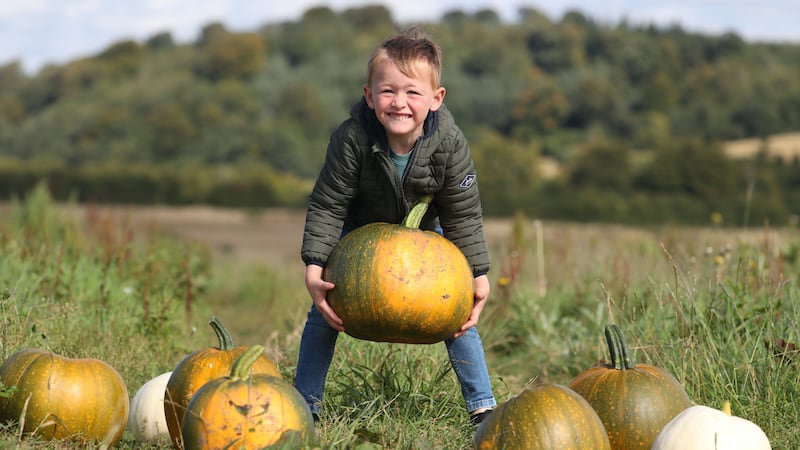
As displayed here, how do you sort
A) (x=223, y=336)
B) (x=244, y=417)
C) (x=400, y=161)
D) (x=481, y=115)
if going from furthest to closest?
(x=481, y=115) < (x=400, y=161) < (x=223, y=336) < (x=244, y=417)

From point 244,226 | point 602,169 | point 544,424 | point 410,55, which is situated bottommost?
point 244,226

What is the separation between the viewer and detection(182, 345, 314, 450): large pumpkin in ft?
9.61

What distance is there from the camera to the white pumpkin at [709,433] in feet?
9.91

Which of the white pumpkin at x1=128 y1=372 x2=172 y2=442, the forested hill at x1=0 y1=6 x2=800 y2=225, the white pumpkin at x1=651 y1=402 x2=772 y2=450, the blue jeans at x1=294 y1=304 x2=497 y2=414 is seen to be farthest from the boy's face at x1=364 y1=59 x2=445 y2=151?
the forested hill at x1=0 y1=6 x2=800 y2=225

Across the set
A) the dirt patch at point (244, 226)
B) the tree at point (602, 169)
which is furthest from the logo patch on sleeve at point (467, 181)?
the tree at point (602, 169)

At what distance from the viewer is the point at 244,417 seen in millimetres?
2939

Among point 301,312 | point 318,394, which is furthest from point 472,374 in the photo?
point 301,312

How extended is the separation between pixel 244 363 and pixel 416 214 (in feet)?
3.04

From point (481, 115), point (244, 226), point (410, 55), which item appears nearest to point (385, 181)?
point (410, 55)

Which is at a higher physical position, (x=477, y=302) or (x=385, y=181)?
(x=385, y=181)

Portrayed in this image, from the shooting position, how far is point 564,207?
104ft

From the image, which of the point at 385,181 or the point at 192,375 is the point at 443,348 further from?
the point at 192,375

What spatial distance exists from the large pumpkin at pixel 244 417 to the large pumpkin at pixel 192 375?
31 cm

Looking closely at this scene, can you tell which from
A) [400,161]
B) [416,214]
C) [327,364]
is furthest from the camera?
[327,364]
